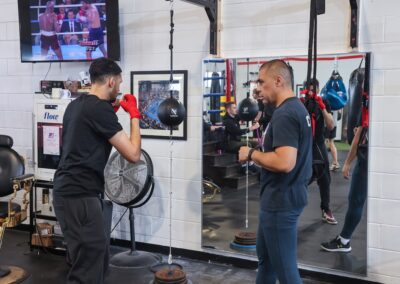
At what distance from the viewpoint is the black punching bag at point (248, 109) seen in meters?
3.76

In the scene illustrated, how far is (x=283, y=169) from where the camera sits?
2498 millimetres

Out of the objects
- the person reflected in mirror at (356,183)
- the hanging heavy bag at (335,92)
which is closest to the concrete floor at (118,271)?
the person reflected in mirror at (356,183)

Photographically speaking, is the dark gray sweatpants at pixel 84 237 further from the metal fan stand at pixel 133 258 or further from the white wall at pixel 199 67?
the white wall at pixel 199 67

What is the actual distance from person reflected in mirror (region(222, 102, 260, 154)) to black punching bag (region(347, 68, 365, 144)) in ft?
2.54

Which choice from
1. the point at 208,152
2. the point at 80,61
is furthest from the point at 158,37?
the point at 208,152

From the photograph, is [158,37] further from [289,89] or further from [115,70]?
[289,89]

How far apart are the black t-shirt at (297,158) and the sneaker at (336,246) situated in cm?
127

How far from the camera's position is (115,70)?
117 inches

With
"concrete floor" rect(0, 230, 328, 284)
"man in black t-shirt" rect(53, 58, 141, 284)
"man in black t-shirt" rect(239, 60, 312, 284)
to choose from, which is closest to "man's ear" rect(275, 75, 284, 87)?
"man in black t-shirt" rect(239, 60, 312, 284)

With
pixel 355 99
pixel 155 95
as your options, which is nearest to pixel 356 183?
pixel 355 99

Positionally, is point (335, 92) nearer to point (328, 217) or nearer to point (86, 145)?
point (328, 217)

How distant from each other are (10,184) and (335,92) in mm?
2743

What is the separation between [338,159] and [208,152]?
1.10 m

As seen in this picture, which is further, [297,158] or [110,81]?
[110,81]
